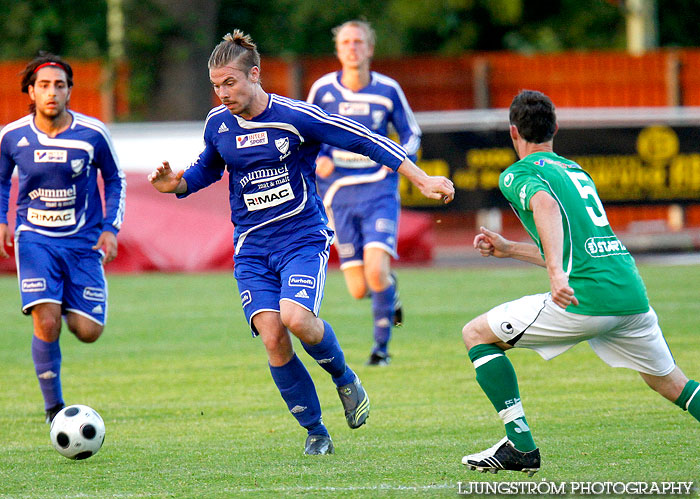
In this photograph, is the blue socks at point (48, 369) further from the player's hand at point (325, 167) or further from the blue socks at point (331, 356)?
the player's hand at point (325, 167)

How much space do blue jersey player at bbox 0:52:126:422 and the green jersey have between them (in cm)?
309

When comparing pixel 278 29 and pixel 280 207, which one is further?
pixel 278 29

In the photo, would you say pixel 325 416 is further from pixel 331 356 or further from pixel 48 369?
pixel 48 369

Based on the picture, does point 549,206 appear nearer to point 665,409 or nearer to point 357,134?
point 357,134

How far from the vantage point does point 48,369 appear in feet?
23.1

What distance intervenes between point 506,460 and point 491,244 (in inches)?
38.9

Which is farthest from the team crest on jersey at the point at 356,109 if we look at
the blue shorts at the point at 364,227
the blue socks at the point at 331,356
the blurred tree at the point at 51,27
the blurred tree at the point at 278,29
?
the blurred tree at the point at 51,27

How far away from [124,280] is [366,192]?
724 cm

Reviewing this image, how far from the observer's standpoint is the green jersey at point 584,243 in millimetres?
4922

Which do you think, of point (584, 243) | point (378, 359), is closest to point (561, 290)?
point (584, 243)

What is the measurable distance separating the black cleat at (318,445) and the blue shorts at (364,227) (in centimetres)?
329

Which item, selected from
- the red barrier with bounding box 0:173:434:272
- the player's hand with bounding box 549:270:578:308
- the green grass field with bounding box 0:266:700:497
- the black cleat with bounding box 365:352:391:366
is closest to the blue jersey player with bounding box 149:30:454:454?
the green grass field with bounding box 0:266:700:497

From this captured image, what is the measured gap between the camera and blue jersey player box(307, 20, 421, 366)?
9031 millimetres

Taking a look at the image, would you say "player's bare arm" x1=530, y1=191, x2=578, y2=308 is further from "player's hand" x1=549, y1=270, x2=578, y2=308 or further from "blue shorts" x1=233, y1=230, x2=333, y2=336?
"blue shorts" x1=233, y1=230, x2=333, y2=336
